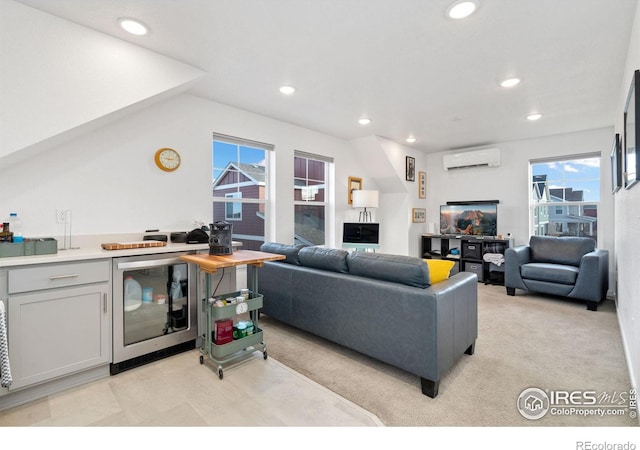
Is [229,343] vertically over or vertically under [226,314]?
under

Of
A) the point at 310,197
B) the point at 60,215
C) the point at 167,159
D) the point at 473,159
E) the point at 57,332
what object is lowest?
the point at 57,332

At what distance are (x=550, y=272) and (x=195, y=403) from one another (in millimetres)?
4385

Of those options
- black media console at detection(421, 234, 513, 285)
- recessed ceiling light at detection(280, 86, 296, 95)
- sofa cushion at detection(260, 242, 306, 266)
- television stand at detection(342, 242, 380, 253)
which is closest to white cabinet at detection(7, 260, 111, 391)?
sofa cushion at detection(260, 242, 306, 266)

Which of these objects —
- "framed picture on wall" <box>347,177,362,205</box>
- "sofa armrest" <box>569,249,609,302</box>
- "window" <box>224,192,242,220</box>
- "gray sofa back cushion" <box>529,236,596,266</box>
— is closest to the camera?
"sofa armrest" <box>569,249,609,302</box>

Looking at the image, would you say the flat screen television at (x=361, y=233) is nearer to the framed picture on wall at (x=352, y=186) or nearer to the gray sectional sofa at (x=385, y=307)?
the framed picture on wall at (x=352, y=186)

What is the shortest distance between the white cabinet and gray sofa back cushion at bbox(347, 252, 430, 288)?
1834 mm

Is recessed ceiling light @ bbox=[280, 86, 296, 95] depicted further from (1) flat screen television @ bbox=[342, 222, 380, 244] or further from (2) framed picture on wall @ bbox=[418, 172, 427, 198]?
(2) framed picture on wall @ bbox=[418, 172, 427, 198]

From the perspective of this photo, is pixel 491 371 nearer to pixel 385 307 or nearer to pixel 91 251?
pixel 385 307

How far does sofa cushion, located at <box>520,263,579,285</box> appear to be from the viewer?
3897 mm

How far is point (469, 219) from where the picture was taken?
5.61 m

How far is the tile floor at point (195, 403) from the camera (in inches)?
68.1

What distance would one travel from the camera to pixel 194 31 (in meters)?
2.19

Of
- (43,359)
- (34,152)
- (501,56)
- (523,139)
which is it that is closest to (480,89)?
(501,56)

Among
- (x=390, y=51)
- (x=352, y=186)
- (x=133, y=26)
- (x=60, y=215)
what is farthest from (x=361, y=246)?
(x=133, y=26)
